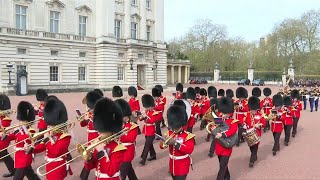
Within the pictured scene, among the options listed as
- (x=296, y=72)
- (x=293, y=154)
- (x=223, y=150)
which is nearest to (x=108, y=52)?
(x=293, y=154)

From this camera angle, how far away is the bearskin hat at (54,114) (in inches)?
221

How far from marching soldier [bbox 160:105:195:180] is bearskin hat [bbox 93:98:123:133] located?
3.42ft

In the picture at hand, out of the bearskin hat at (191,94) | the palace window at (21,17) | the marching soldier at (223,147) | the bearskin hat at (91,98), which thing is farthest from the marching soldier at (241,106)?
the palace window at (21,17)

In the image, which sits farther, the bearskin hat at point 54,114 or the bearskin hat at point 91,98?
the bearskin hat at point 91,98

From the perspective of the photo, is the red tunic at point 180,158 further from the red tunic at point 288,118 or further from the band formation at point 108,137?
the red tunic at point 288,118

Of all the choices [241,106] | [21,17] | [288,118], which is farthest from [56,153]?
[21,17]

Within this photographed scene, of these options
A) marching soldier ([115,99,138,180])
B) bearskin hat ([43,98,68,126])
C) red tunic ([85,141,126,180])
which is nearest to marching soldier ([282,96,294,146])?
marching soldier ([115,99,138,180])

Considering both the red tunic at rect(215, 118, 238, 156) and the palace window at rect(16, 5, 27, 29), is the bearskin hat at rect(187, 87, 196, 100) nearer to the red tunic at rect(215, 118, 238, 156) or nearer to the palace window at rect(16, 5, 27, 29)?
the red tunic at rect(215, 118, 238, 156)

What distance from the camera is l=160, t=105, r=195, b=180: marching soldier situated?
5484 mm

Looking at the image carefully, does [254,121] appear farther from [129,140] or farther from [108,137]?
[108,137]

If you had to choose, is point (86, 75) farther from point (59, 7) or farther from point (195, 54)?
point (195, 54)

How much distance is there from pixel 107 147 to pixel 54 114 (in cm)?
165

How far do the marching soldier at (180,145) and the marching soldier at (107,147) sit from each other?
1.08 meters

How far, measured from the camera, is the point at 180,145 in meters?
5.38
